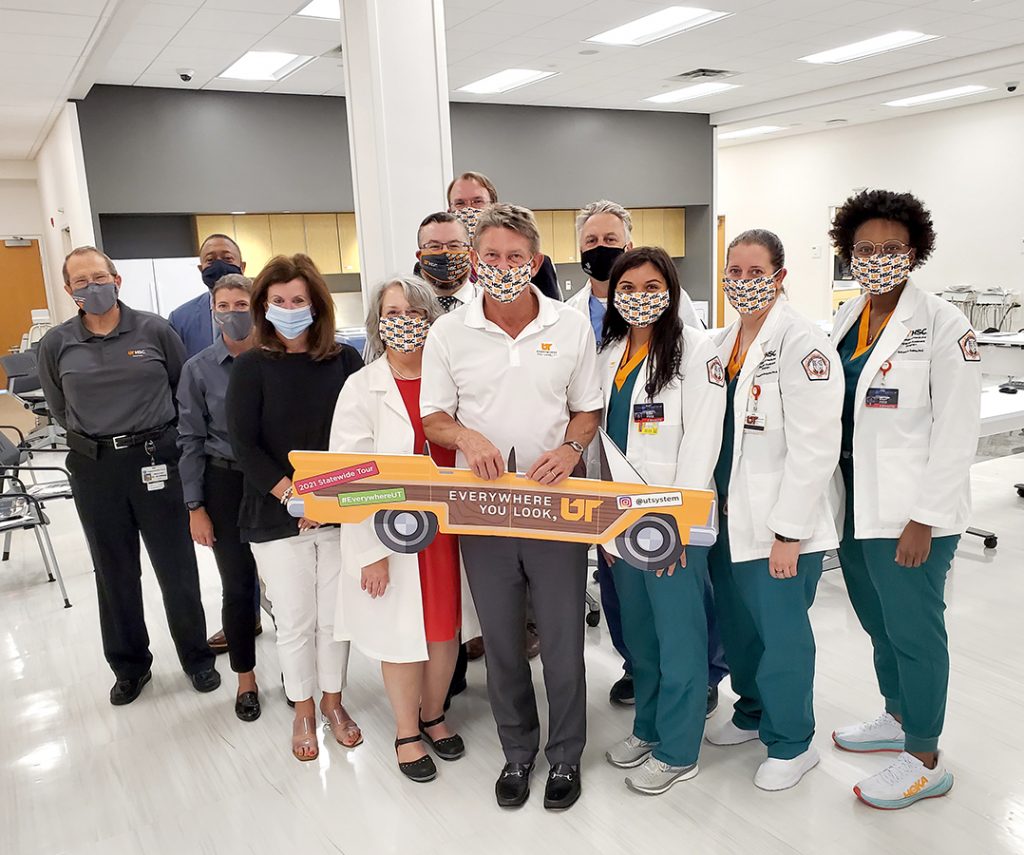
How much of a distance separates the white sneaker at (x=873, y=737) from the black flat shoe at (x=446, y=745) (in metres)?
1.21

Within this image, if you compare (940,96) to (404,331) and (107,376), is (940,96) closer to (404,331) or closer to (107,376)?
(404,331)

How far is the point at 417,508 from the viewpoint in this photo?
7.28ft

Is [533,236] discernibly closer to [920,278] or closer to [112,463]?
[112,463]

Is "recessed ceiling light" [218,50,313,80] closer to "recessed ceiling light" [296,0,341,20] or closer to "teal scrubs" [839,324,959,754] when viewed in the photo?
"recessed ceiling light" [296,0,341,20]

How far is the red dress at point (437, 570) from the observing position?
7.74 feet

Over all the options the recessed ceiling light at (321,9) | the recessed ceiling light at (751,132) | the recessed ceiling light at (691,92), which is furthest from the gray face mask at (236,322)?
the recessed ceiling light at (751,132)

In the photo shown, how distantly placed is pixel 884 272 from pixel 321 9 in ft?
15.0

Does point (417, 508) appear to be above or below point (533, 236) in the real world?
below

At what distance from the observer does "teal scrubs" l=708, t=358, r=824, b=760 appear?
222 centimetres

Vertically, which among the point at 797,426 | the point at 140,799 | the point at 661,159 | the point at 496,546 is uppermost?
the point at 661,159

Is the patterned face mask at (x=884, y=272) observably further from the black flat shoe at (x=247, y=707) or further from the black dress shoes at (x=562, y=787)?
the black flat shoe at (x=247, y=707)

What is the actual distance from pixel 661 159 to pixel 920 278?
427 centimetres

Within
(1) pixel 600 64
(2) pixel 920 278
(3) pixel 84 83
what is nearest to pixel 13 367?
(3) pixel 84 83

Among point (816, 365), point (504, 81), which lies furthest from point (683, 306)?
point (504, 81)
